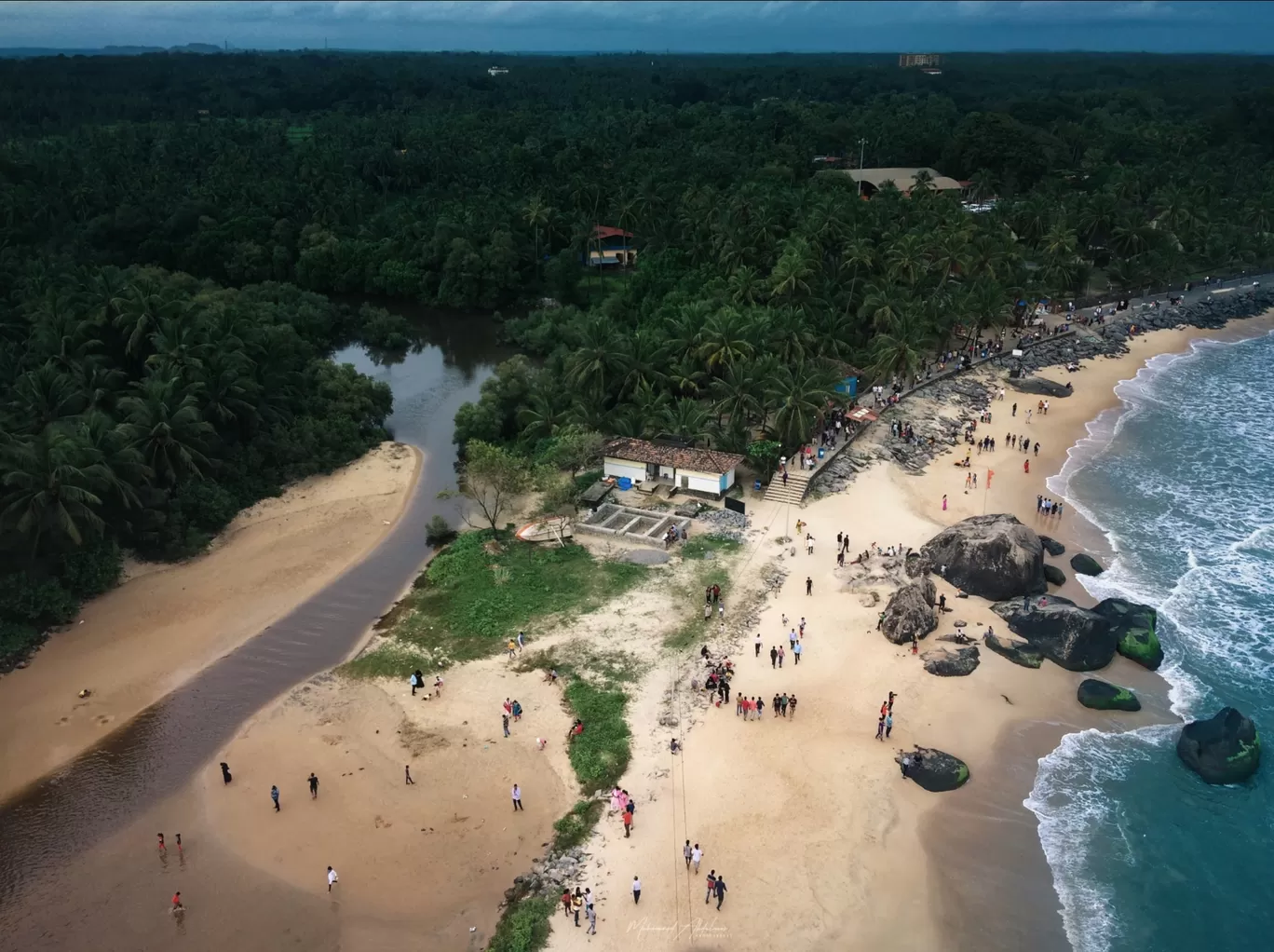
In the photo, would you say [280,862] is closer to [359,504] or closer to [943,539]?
[359,504]

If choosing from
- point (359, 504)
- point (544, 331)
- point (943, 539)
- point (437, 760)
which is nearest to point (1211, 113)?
point (544, 331)

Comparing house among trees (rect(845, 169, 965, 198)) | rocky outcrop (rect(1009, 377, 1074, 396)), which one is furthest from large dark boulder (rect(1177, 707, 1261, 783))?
house among trees (rect(845, 169, 965, 198))

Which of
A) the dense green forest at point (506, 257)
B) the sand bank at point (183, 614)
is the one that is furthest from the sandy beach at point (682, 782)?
the dense green forest at point (506, 257)

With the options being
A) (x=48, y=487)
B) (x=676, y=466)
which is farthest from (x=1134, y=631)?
(x=48, y=487)

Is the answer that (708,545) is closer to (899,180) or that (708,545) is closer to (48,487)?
(48,487)

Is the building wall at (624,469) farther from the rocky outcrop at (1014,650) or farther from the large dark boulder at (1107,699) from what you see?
the large dark boulder at (1107,699)

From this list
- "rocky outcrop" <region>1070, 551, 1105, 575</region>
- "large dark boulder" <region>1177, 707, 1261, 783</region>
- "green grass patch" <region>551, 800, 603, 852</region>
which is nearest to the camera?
"green grass patch" <region>551, 800, 603, 852</region>

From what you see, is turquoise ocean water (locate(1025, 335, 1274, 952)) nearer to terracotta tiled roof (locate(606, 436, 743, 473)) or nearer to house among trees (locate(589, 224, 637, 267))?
terracotta tiled roof (locate(606, 436, 743, 473))
